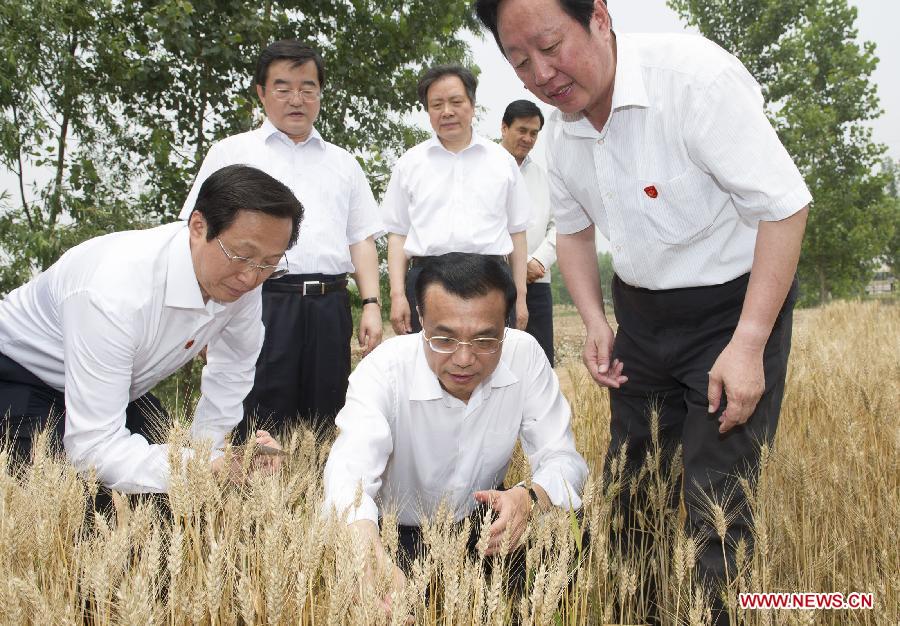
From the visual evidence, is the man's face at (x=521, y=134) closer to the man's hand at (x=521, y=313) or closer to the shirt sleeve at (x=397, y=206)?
the shirt sleeve at (x=397, y=206)

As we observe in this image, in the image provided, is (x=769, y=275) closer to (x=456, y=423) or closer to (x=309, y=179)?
(x=456, y=423)

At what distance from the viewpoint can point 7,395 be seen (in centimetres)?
257

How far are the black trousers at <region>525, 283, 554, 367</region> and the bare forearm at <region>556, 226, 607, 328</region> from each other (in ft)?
5.97

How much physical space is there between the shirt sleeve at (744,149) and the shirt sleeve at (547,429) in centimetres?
87

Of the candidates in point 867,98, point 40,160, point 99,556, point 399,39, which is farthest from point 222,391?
point 867,98

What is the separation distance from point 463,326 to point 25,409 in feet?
5.22

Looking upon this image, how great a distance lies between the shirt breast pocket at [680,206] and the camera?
202cm

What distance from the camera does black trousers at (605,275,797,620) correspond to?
2.03m

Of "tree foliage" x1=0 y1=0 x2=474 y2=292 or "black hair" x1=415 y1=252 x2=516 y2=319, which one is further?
"tree foliage" x1=0 y1=0 x2=474 y2=292

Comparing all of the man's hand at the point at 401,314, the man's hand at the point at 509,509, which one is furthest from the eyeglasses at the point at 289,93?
the man's hand at the point at 509,509

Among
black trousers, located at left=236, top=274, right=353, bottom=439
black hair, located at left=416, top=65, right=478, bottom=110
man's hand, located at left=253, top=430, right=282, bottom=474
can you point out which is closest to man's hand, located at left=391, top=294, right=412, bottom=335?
black trousers, located at left=236, top=274, right=353, bottom=439

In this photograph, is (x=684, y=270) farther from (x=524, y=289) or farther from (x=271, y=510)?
(x=524, y=289)

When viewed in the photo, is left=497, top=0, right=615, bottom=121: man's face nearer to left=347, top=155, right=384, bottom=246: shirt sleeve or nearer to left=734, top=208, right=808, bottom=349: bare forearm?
left=734, top=208, right=808, bottom=349: bare forearm

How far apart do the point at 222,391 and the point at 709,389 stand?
190 centimetres
